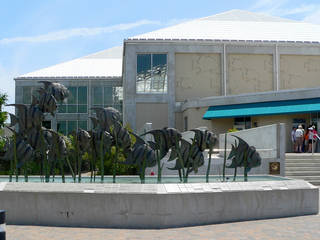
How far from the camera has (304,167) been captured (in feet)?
67.3

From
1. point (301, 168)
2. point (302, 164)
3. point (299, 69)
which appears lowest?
point (301, 168)

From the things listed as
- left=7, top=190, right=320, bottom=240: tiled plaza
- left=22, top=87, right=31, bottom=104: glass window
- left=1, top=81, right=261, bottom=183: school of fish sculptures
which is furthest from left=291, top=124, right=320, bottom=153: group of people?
left=22, top=87, right=31, bottom=104: glass window

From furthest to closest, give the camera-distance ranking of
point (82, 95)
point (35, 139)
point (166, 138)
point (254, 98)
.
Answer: point (82, 95) < point (254, 98) < point (35, 139) < point (166, 138)

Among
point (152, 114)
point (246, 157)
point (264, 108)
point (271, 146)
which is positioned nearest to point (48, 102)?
point (246, 157)

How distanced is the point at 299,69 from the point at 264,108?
8.74 meters

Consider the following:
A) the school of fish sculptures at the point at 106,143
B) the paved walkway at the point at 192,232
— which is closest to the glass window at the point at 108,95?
the school of fish sculptures at the point at 106,143

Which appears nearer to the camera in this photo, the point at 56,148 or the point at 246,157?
the point at 56,148

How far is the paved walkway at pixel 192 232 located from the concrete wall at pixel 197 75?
85.8ft

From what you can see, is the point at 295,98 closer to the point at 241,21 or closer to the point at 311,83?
the point at 311,83

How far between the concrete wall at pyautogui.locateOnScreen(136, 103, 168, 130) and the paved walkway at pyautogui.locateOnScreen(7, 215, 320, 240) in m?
25.5

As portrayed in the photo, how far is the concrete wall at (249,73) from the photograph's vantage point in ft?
119

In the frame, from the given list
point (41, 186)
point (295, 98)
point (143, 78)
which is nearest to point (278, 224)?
point (41, 186)

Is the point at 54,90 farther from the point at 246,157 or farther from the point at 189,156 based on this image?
the point at 246,157

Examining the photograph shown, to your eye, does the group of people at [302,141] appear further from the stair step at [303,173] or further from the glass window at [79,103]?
the glass window at [79,103]
